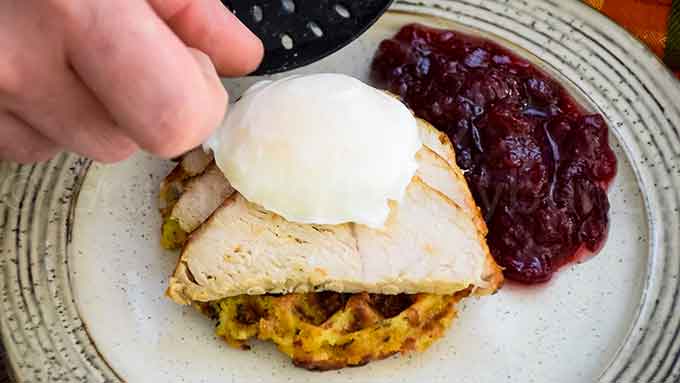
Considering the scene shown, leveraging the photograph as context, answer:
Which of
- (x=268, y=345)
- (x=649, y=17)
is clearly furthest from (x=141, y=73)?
(x=649, y=17)

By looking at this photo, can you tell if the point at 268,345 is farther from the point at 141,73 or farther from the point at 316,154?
the point at 141,73

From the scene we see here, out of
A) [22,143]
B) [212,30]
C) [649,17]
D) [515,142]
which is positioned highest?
[212,30]

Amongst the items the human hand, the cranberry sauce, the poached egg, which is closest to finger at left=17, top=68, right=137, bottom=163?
the human hand

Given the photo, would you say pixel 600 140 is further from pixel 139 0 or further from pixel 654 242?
pixel 139 0

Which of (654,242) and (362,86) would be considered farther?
(654,242)

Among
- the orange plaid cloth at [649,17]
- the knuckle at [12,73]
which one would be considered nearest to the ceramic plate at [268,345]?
the orange plaid cloth at [649,17]

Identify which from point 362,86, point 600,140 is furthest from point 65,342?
point 600,140

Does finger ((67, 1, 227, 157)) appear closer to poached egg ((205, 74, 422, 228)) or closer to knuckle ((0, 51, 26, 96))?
knuckle ((0, 51, 26, 96))
